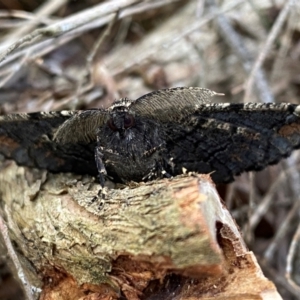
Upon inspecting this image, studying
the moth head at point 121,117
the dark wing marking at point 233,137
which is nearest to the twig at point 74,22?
the moth head at point 121,117

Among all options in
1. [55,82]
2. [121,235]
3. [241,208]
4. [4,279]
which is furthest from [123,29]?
[121,235]

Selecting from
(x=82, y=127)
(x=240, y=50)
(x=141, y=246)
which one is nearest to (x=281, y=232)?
(x=240, y=50)

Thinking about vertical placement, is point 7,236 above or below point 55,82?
below

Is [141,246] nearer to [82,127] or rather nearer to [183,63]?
[82,127]

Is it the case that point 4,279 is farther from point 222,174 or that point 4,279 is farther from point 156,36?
point 156,36

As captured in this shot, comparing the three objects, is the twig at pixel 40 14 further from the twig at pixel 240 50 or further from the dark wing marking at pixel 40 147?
the dark wing marking at pixel 40 147

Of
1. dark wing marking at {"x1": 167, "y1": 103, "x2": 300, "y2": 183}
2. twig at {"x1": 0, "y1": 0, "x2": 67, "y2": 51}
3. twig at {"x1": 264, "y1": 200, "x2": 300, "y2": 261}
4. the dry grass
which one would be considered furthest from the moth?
twig at {"x1": 0, "y1": 0, "x2": 67, "y2": 51}

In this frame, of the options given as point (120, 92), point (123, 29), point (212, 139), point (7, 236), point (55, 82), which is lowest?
point (7, 236)
